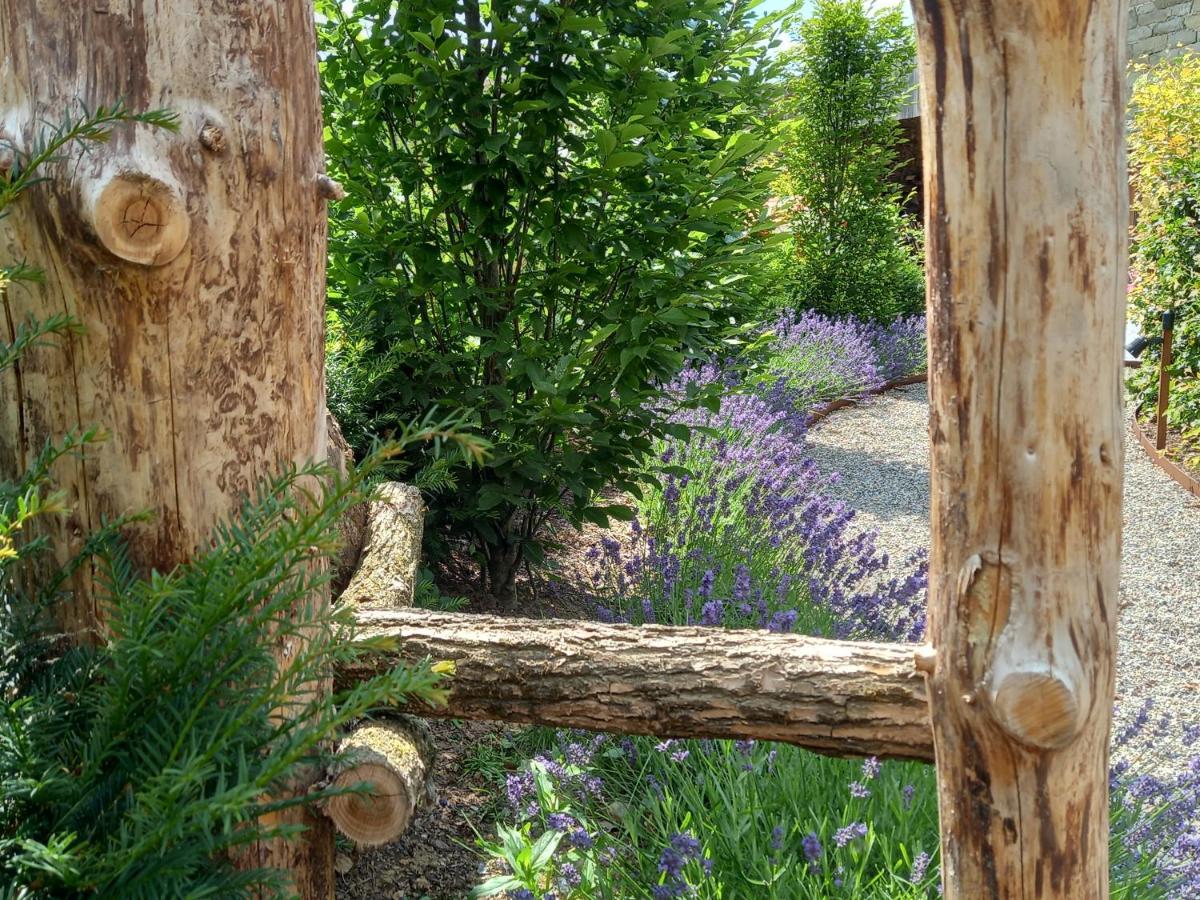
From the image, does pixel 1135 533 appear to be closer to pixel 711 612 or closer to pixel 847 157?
pixel 711 612

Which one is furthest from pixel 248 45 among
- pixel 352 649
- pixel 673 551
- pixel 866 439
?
pixel 866 439

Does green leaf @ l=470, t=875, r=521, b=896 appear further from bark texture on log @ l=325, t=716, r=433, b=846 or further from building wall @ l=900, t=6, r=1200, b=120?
building wall @ l=900, t=6, r=1200, b=120

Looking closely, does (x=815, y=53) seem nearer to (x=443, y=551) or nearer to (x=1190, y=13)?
(x=1190, y=13)

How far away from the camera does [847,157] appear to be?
12.2 meters

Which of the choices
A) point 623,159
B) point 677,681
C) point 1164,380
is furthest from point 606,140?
point 1164,380

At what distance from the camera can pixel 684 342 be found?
3.86 m

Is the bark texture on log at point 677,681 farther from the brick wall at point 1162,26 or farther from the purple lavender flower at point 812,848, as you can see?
the brick wall at point 1162,26

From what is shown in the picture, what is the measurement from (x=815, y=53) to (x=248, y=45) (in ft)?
37.7

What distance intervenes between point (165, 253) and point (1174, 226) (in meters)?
7.53

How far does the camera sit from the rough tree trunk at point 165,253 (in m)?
1.69

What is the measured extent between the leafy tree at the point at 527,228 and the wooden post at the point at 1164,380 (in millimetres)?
4968

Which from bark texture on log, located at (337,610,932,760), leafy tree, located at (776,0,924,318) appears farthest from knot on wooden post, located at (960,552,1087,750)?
leafy tree, located at (776,0,924,318)

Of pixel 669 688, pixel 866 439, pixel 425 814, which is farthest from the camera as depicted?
pixel 866 439

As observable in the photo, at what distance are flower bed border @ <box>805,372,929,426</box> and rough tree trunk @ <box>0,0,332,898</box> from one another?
670 centimetres
